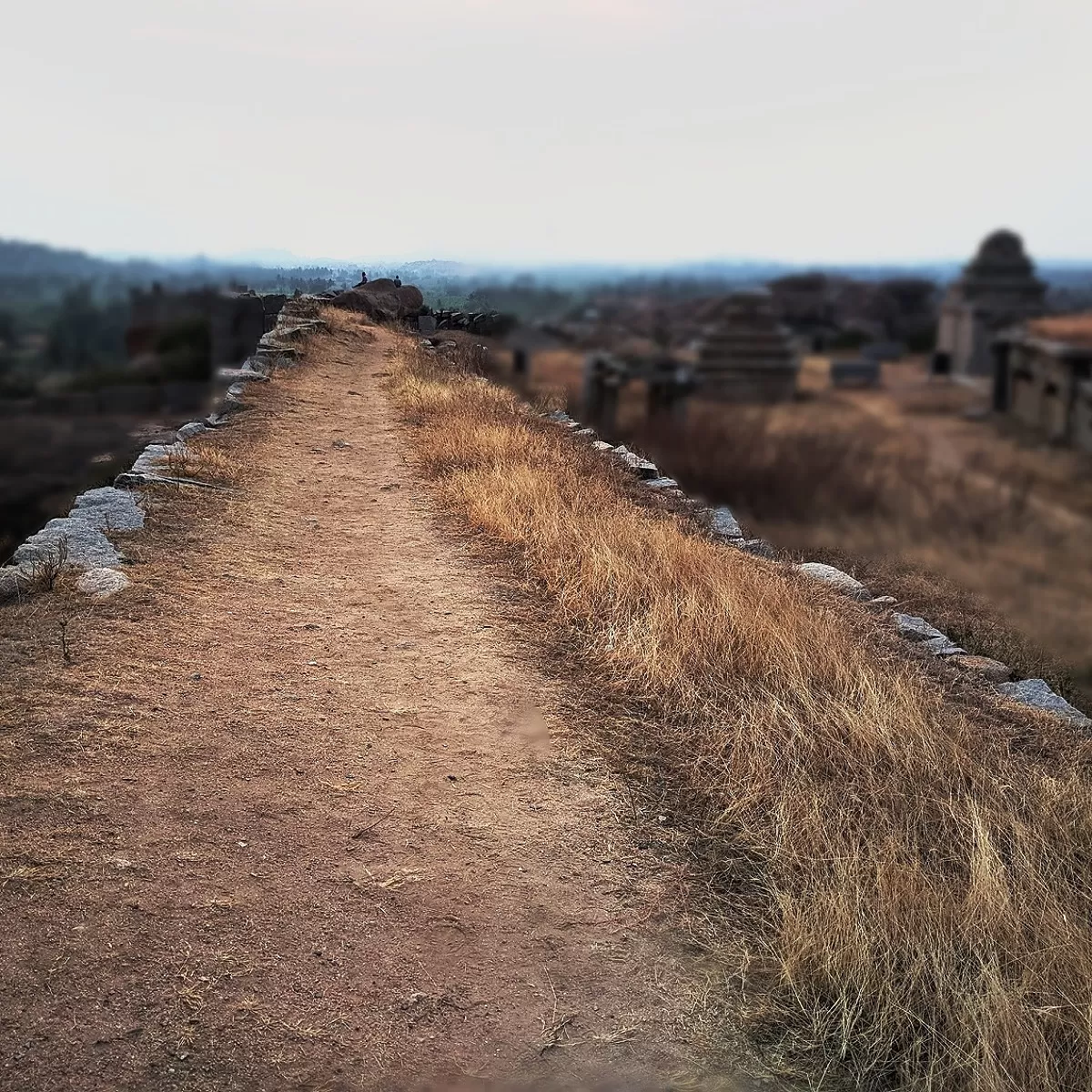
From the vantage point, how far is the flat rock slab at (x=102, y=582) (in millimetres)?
4277

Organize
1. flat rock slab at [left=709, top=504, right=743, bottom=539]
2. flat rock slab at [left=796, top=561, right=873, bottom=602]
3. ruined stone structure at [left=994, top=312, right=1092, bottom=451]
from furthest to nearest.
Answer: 1. ruined stone structure at [left=994, top=312, right=1092, bottom=451]
2. flat rock slab at [left=709, top=504, right=743, bottom=539]
3. flat rock slab at [left=796, top=561, right=873, bottom=602]

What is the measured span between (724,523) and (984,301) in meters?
15.3

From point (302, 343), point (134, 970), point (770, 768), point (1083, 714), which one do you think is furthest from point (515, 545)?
point (302, 343)

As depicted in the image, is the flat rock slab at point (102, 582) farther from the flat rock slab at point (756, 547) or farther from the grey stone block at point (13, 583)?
the flat rock slab at point (756, 547)

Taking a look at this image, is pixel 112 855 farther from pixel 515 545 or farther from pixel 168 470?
pixel 168 470

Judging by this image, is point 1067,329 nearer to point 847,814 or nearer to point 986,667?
point 986,667

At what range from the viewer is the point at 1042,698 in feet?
13.2

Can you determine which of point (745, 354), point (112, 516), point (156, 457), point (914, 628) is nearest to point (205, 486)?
point (156, 457)

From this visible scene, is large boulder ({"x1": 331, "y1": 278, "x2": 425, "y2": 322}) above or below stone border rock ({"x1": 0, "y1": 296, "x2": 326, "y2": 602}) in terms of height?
above

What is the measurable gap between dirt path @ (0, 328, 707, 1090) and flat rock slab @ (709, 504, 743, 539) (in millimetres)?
2354

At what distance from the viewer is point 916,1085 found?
192 centimetres

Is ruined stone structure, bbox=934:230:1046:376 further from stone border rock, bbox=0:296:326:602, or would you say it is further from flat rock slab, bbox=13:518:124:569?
flat rock slab, bbox=13:518:124:569

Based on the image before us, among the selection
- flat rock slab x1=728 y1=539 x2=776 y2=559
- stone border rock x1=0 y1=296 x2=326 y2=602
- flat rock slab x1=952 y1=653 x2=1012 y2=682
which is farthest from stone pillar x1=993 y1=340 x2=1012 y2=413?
stone border rock x1=0 y1=296 x2=326 y2=602

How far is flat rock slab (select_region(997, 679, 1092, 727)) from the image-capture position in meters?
3.90
